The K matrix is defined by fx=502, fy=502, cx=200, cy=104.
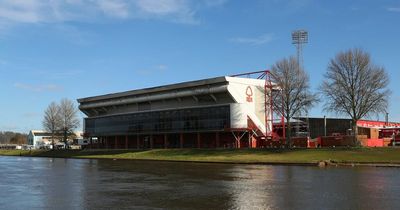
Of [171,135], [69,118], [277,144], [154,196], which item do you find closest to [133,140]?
[171,135]

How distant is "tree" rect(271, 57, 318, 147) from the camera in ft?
287

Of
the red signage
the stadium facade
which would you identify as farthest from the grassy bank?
the red signage

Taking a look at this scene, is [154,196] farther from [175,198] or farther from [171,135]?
[171,135]

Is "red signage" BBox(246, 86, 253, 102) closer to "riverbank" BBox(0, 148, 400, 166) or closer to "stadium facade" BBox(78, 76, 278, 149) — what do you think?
"stadium facade" BBox(78, 76, 278, 149)

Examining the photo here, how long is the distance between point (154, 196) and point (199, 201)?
3428mm

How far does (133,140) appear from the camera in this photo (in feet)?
441

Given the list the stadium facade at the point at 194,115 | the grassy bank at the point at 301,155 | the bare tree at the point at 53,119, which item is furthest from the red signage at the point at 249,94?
the bare tree at the point at 53,119

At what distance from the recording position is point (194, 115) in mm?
111250

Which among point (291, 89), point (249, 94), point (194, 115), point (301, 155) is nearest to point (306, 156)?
point (301, 155)

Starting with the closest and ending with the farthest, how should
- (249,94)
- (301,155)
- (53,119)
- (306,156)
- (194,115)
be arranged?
(306,156) → (301,155) → (249,94) → (194,115) → (53,119)

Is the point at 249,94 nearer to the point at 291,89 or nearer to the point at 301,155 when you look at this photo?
the point at 291,89

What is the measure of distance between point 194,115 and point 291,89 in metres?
28.5

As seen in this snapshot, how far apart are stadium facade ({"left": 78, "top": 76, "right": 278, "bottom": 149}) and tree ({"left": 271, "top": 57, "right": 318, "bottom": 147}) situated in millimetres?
13260

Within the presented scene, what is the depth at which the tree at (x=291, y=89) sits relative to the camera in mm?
87438
